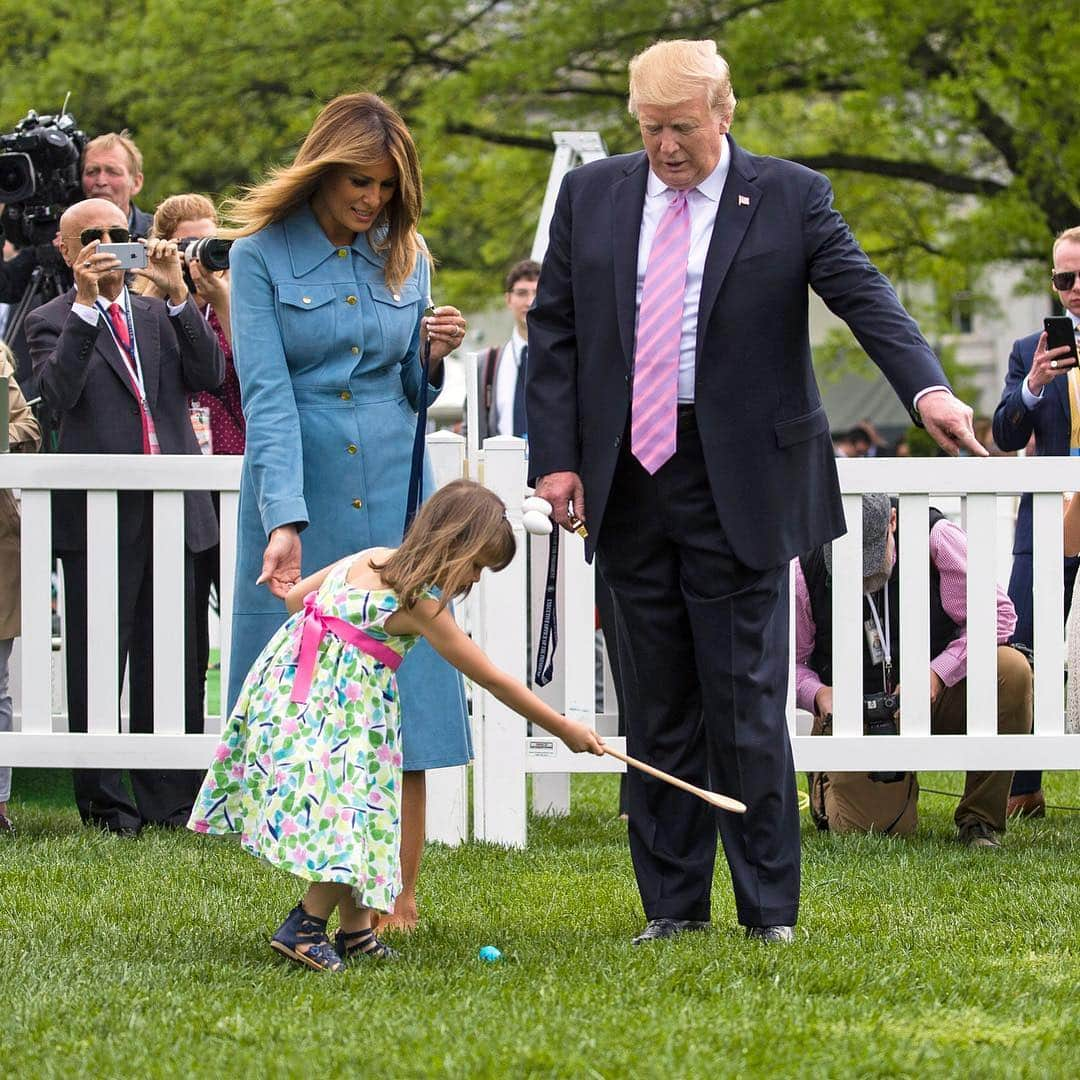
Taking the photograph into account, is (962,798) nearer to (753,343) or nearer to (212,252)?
(753,343)

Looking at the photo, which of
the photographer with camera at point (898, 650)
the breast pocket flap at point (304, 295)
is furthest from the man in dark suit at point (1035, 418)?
the breast pocket flap at point (304, 295)

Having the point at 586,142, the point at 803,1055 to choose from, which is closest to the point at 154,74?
the point at 586,142

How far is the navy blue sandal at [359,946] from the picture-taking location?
4.19 meters

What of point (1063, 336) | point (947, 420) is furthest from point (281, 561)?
point (1063, 336)

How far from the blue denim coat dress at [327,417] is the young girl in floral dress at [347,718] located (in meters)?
0.34

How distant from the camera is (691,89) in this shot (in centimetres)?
405

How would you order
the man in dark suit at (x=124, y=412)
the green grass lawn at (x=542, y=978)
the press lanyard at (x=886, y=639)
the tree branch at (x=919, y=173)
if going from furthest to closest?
the tree branch at (x=919, y=173) → the man in dark suit at (x=124, y=412) → the press lanyard at (x=886, y=639) → the green grass lawn at (x=542, y=978)

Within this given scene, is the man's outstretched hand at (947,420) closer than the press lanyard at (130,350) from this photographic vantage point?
Yes

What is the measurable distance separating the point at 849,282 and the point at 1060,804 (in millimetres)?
3823

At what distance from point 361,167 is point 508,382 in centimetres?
476

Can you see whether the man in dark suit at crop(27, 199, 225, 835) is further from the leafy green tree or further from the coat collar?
the leafy green tree

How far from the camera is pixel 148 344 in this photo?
6.55 metres

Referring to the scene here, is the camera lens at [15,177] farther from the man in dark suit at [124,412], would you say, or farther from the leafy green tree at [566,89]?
the leafy green tree at [566,89]

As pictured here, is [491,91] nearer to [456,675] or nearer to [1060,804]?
[1060,804]
